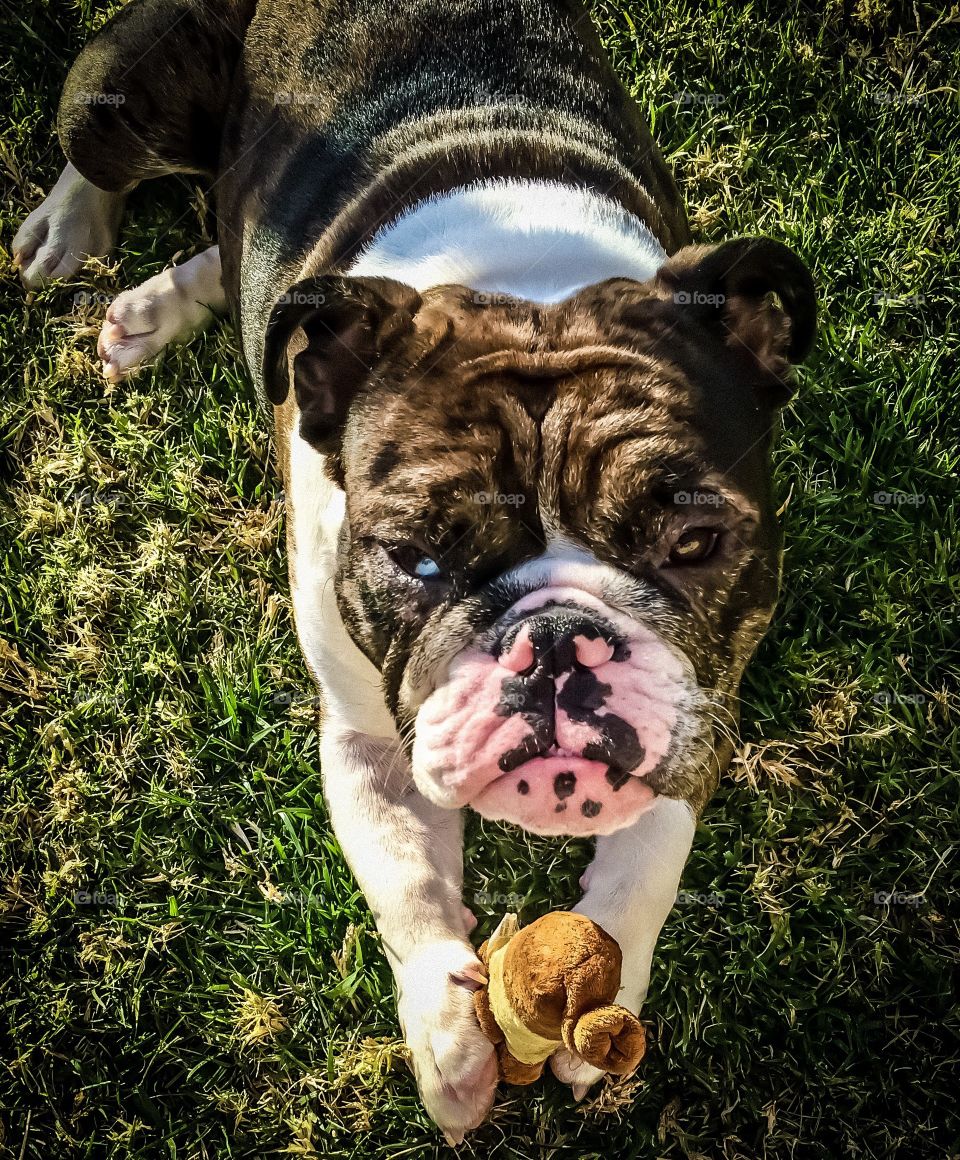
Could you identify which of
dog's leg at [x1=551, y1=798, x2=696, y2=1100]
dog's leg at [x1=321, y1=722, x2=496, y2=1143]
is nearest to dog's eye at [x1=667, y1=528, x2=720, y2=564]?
dog's leg at [x1=551, y1=798, x2=696, y2=1100]

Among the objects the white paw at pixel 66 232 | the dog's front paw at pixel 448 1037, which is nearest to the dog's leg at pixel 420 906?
the dog's front paw at pixel 448 1037

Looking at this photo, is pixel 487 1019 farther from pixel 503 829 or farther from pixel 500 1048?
pixel 503 829

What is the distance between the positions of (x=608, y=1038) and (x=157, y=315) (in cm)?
367

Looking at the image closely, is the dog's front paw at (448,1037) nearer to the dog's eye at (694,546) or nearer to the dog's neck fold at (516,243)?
the dog's eye at (694,546)

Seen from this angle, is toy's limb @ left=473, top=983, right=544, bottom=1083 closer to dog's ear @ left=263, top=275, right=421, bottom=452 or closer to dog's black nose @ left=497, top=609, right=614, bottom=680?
dog's black nose @ left=497, top=609, right=614, bottom=680

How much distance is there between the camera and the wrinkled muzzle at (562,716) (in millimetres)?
2766

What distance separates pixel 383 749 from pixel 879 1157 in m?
2.19

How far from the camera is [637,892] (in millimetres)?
3666

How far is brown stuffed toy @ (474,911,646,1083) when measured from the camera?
281 centimetres

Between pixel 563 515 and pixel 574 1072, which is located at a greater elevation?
pixel 563 515

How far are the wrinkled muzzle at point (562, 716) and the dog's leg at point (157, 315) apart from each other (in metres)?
2.86

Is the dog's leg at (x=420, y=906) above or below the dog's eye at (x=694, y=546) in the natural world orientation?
below

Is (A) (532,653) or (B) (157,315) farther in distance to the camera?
(B) (157,315)

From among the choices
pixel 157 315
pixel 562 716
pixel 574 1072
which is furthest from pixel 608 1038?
pixel 157 315
